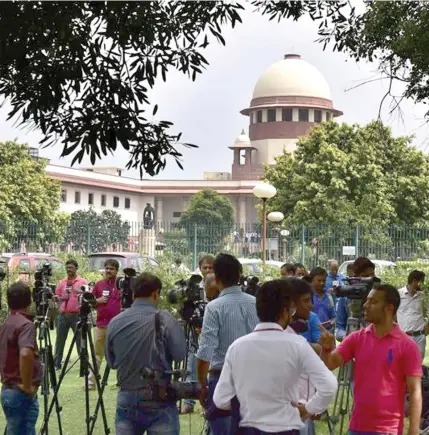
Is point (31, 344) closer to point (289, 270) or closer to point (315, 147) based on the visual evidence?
point (289, 270)

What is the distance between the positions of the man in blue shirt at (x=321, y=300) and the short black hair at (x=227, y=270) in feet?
13.1

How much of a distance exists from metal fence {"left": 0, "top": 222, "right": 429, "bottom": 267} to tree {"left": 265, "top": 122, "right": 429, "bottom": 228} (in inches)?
855

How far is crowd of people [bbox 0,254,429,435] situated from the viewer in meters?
4.64

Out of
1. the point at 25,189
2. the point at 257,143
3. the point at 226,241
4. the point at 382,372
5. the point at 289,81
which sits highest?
the point at 289,81

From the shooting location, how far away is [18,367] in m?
6.93

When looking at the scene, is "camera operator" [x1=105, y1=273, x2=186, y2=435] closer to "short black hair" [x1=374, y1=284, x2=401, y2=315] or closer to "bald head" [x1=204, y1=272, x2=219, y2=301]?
"short black hair" [x1=374, y1=284, x2=401, y2=315]

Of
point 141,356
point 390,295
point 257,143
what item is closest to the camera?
point 390,295

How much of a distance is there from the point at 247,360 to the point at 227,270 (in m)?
1.80

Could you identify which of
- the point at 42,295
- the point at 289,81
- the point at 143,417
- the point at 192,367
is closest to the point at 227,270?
the point at 143,417

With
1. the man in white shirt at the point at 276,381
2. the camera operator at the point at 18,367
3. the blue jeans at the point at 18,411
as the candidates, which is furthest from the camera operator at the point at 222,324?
the man in white shirt at the point at 276,381

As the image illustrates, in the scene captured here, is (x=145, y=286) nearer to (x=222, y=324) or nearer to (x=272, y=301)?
(x=222, y=324)

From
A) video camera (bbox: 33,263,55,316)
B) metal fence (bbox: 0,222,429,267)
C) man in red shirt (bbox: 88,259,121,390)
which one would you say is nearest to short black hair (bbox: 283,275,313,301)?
video camera (bbox: 33,263,55,316)

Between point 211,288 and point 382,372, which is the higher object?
Answer: point 211,288

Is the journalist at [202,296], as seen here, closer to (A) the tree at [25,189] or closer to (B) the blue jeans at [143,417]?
(B) the blue jeans at [143,417]
